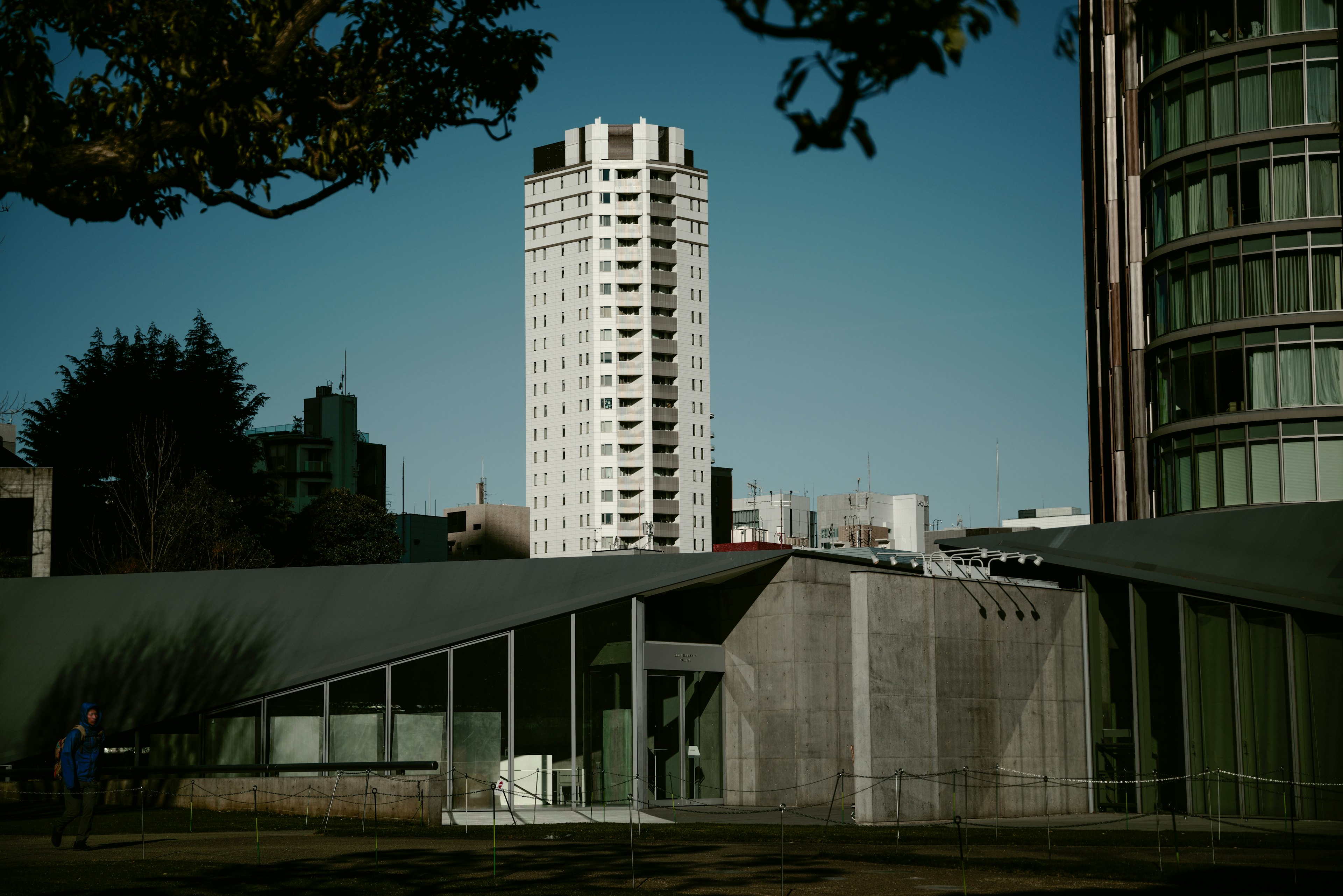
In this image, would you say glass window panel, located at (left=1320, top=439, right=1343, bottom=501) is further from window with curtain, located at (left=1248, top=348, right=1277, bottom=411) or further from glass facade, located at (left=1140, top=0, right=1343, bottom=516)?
window with curtain, located at (left=1248, top=348, right=1277, bottom=411)

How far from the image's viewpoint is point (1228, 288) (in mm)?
34562

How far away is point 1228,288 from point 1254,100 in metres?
4.56

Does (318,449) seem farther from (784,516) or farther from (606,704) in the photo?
(606,704)

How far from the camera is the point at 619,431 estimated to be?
12200cm

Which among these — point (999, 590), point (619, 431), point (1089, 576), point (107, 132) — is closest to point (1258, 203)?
point (1089, 576)

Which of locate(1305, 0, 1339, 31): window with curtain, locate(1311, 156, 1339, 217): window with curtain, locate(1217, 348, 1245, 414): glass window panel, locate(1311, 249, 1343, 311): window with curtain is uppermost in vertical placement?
locate(1305, 0, 1339, 31): window with curtain

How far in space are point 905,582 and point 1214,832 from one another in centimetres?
626

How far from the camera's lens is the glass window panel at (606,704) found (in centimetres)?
2550

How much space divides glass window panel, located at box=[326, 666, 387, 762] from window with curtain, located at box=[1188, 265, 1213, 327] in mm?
22436

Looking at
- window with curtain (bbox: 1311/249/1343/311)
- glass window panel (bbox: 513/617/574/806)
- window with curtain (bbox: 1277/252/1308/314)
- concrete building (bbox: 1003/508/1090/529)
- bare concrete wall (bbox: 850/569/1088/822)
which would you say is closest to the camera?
bare concrete wall (bbox: 850/569/1088/822)

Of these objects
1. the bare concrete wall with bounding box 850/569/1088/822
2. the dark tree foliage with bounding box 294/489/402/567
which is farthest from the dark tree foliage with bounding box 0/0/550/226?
the dark tree foliage with bounding box 294/489/402/567

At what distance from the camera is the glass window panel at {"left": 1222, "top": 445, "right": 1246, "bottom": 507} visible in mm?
34531

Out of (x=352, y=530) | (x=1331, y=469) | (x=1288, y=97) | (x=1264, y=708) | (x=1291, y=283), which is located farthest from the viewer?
(x=352, y=530)

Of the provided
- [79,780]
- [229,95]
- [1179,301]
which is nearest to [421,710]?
[79,780]
